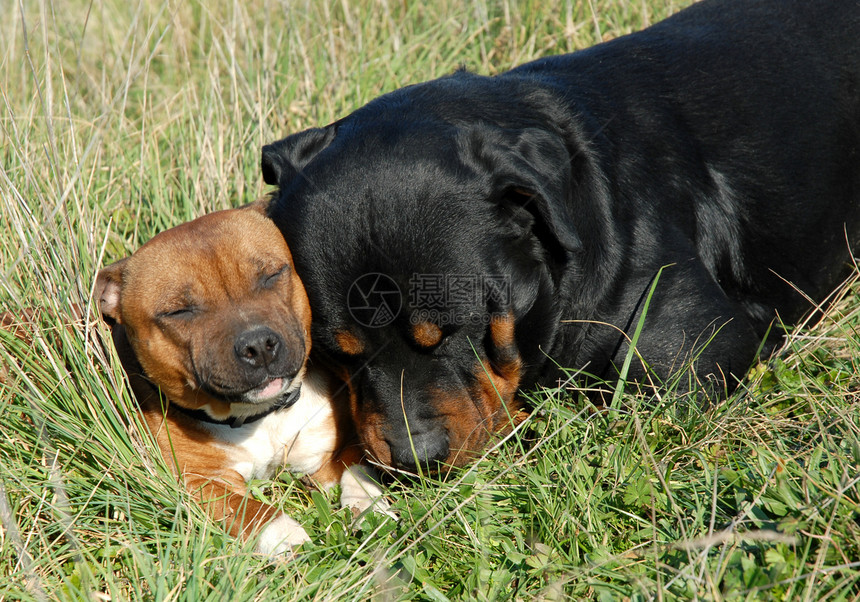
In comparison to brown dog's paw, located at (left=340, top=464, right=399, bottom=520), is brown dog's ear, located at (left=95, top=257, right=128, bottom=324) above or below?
above

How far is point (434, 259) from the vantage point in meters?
2.77

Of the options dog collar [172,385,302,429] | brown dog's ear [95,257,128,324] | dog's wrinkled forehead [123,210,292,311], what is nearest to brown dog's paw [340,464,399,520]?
dog collar [172,385,302,429]

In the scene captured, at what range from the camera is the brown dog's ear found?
126 inches

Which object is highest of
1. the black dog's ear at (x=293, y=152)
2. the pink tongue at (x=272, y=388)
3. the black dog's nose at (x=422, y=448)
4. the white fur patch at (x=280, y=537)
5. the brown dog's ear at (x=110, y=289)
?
the black dog's ear at (x=293, y=152)

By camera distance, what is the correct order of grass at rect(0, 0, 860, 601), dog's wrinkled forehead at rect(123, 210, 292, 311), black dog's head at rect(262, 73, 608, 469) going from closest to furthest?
grass at rect(0, 0, 860, 601), black dog's head at rect(262, 73, 608, 469), dog's wrinkled forehead at rect(123, 210, 292, 311)

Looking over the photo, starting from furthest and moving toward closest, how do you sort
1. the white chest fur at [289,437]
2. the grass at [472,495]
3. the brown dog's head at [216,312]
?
the white chest fur at [289,437] → the brown dog's head at [216,312] → the grass at [472,495]

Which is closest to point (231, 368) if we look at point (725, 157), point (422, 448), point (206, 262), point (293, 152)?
point (206, 262)

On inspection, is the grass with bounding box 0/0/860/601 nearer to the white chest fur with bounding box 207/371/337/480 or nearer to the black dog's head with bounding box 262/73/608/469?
the white chest fur with bounding box 207/371/337/480

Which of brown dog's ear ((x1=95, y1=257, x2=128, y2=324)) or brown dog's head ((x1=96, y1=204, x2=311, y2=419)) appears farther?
brown dog's ear ((x1=95, y1=257, x2=128, y2=324))

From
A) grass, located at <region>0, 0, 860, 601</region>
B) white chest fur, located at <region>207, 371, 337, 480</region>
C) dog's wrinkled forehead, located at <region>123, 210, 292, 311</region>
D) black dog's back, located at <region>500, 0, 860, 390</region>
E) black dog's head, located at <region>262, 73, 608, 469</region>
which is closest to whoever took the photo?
grass, located at <region>0, 0, 860, 601</region>

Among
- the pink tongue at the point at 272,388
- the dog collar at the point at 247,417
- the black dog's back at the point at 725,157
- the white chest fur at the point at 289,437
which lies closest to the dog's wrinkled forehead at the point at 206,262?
the pink tongue at the point at 272,388

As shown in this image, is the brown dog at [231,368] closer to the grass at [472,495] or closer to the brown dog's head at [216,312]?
the brown dog's head at [216,312]

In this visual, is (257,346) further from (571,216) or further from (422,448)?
(571,216)

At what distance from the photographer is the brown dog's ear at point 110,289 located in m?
3.20
